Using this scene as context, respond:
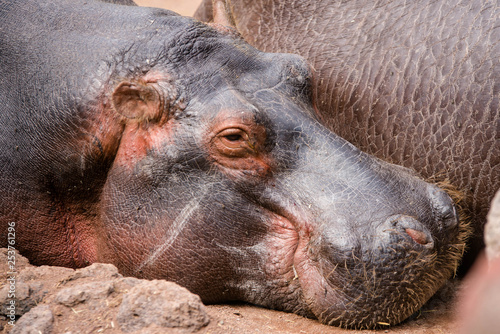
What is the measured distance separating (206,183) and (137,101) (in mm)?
686

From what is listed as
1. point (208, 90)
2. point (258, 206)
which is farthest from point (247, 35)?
point (258, 206)

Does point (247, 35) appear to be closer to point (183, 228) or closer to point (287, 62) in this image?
point (287, 62)

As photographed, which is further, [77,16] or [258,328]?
[77,16]

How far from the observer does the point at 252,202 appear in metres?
3.56

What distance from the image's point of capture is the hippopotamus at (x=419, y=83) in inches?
165

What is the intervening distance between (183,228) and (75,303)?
2.89 feet

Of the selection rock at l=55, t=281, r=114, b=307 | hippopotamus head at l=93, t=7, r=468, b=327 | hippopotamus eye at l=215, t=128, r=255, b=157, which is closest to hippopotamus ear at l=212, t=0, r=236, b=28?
hippopotamus head at l=93, t=7, r=468, b=327

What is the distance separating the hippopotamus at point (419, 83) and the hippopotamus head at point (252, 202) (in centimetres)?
67

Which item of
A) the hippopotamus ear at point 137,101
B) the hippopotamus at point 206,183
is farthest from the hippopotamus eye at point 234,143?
the hippopotamus ear at point 137,101

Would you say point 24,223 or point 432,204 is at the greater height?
point 432,204

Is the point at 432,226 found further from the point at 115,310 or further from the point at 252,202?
the point at 115,310

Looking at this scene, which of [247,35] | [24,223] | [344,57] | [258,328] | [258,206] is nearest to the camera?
[258,328]

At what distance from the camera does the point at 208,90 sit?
3.63 m

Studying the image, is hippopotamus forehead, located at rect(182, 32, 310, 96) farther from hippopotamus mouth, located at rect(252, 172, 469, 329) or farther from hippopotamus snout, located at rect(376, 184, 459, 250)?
hippopotamus snout, located at rect(376, 184, 459, 250)
